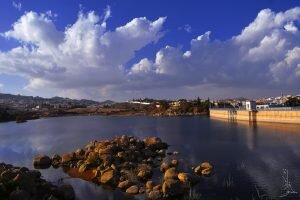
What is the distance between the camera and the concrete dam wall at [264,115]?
100625 millimetres

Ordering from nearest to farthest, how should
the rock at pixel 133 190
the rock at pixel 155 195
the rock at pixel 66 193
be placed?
1. the rock at pixel 155 195
2. the rock at pixel 66 193
3. the rock at pixel 133 190

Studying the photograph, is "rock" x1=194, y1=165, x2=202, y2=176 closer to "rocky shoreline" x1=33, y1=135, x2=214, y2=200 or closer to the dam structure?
"rocky shoreline" x1=33, y1=135, x2=214, y2=200

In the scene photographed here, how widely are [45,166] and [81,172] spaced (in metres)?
7.54

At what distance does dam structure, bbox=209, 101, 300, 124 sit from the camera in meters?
101

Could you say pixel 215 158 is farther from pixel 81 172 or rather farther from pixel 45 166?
pixel 45 166

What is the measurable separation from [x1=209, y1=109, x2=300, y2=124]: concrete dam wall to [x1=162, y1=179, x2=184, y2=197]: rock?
78733mm

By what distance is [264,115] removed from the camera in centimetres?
11862

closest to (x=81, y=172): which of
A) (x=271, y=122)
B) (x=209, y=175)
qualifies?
(x=209, y=175)

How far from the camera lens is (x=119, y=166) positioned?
1522 inches

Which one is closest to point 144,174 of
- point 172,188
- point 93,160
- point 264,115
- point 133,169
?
point 133,169

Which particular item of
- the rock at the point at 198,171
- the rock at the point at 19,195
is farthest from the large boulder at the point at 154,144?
the rock at the point at 19,195

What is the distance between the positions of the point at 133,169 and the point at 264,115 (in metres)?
90.4

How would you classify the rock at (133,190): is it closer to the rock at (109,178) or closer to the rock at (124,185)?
the rock at (124,185)

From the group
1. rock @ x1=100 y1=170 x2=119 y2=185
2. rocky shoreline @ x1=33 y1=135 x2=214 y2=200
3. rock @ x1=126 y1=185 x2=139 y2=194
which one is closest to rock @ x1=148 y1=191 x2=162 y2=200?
rocky shoreline @ x1=33 y1=135 x2=214 y2=200
